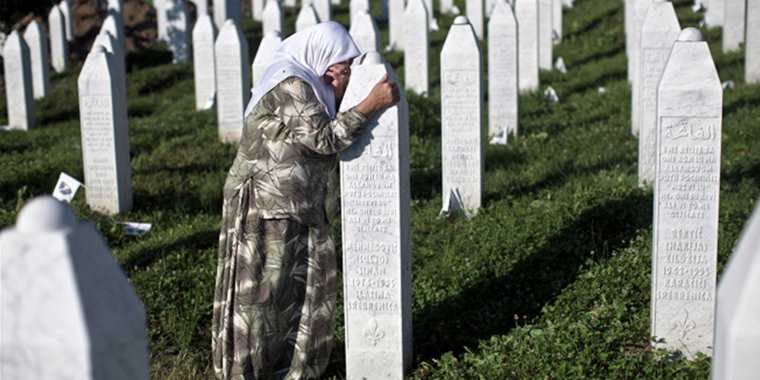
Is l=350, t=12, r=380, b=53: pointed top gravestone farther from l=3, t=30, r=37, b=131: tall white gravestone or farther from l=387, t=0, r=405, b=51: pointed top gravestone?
l=387, t=0, r=405, b=51: pointed top gravestone

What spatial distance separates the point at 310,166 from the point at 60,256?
3152 mm

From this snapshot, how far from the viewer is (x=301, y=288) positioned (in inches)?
219

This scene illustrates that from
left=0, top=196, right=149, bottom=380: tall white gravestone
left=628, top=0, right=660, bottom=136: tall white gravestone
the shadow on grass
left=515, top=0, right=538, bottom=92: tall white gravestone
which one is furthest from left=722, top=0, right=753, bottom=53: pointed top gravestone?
left=0, top=196, right=149, bottom=380: tall white gravestone

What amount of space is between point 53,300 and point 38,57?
15232 mm

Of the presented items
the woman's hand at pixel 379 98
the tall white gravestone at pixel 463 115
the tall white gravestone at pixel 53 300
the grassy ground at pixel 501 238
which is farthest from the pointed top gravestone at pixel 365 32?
the tall white gravestone at pixel 53 300

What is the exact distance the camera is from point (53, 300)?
2379 mm

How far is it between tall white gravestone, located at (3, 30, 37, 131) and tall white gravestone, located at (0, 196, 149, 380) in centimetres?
1234

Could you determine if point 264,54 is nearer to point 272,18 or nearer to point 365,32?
point 365,32

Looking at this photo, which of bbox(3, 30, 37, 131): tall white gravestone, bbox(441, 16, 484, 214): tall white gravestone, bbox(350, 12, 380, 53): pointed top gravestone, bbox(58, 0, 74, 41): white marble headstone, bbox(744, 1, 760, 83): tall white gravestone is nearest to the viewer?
bbox(441, 16, 484, 214): tall white gravestone

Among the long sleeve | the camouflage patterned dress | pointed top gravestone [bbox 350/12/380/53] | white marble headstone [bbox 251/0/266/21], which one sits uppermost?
white marble headstone [bbox 251/0/266/21]

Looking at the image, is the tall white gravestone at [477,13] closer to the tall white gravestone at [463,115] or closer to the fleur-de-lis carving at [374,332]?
the tall white gravestone at [463,115]

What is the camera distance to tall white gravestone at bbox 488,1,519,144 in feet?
40.3

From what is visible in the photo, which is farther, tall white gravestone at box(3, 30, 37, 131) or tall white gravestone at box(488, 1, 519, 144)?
tall white gravestone at box(3, 30, 37, 131)

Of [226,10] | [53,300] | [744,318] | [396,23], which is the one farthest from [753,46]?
[53,300]
